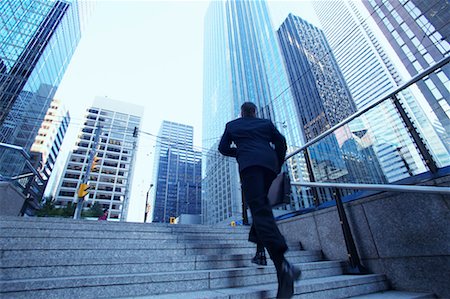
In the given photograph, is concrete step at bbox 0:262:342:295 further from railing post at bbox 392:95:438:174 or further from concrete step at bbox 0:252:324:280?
railing post at bbox 392:95:438:174

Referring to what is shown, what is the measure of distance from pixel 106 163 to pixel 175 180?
3931cm

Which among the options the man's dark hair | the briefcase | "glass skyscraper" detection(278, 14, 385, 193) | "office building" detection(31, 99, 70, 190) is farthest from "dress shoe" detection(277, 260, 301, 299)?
"office building" detection(31, 99, 70, 190)

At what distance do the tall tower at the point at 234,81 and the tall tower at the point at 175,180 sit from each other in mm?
14902

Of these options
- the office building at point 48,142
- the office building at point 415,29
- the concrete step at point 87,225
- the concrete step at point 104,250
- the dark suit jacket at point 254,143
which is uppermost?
the office building at point 48,142

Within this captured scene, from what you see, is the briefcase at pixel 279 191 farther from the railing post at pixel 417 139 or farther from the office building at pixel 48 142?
the office building at pixel 48 142

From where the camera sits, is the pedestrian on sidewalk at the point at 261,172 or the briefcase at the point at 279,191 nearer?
the pedestrian on sidewalk at the point at 261,172

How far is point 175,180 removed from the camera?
102062 millimetres

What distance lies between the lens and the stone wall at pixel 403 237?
189cm

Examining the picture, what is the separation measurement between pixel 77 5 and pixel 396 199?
7346cm

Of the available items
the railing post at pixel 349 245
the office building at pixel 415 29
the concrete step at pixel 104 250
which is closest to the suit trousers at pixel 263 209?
the concrete step at pixel 104 250

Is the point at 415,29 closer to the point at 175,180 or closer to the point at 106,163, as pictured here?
the point at 106,163

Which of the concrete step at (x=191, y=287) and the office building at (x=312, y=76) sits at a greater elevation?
the office building at (x=312, y=76)

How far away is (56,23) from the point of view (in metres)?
43.5

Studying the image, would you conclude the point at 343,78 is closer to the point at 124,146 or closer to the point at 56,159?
the point at 124,146
